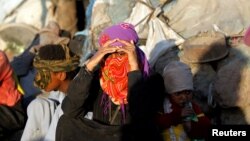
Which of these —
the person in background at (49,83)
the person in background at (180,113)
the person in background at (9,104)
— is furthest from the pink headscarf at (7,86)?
the person in background at (180,113)

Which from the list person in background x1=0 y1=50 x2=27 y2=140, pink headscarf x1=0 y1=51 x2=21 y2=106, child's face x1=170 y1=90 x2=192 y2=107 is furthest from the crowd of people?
pink headscarf x1=0 y1=51 x2=21 y2=106

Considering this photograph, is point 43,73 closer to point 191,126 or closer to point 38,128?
point 38,128

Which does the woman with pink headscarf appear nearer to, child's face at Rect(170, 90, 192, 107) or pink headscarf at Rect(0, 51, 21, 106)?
child's face at Rect(170, 90, 192, 107)

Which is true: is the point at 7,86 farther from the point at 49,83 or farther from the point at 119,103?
the point at 119,103

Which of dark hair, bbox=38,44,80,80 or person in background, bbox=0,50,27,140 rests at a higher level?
dark hair, bbox=38,44,80,80

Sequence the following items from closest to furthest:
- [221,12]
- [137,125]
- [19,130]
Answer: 1. [137,125]
2. [19,130]
3. [221,12]

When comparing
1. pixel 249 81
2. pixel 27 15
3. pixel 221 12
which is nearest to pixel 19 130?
pixel 249 81

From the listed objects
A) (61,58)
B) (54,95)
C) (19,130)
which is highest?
(61,58)

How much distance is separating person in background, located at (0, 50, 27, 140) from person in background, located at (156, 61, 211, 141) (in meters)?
1.33

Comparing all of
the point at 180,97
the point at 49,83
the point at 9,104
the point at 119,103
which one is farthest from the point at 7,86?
the point at 180,97

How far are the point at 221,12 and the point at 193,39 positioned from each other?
0.60 meters

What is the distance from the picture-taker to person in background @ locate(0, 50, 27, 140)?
465 centimetres

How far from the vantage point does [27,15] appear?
905 cm

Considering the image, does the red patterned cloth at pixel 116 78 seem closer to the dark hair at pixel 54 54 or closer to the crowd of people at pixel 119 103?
the crowd of people at pixel 119 103
